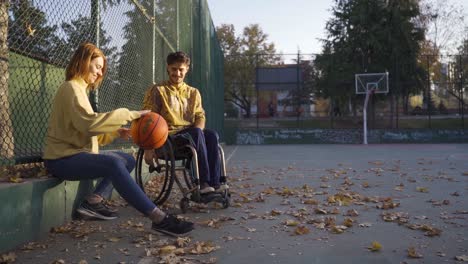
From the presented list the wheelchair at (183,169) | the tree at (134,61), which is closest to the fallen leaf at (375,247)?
the wheelchair at (183,169)

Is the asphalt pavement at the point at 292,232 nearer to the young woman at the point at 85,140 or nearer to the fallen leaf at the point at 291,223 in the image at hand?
the fallen leaf at the point at 291,223

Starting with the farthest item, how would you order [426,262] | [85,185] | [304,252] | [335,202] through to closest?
1. [335,202]
2. [85,185]
3. [304,252]
4. [426,262]

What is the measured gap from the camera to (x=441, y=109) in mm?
23688

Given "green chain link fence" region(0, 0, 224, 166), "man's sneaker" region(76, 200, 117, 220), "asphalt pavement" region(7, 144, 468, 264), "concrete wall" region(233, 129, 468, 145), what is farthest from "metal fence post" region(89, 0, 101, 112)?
"concrete wall" region(233, 129, 468, 145)

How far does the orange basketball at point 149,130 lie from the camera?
3875mm

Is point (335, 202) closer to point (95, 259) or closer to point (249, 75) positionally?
point (95, 259)

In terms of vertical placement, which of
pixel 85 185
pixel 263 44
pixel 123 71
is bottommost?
pixel 85 185

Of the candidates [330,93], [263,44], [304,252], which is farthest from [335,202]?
[263,44]

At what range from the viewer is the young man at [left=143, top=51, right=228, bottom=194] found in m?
4.36

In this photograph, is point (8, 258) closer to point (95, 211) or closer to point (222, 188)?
point (95, 211)

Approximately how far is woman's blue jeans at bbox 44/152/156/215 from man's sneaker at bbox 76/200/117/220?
40 centimetres

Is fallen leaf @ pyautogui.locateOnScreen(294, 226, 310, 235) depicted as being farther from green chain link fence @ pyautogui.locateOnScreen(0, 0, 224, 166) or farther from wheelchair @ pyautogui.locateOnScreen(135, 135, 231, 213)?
green chain link fence @ pyautogui.locateOnScreen(0, 0, 224, 166)

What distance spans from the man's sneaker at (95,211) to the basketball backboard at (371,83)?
1958cm

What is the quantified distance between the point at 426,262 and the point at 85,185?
2.84 m
